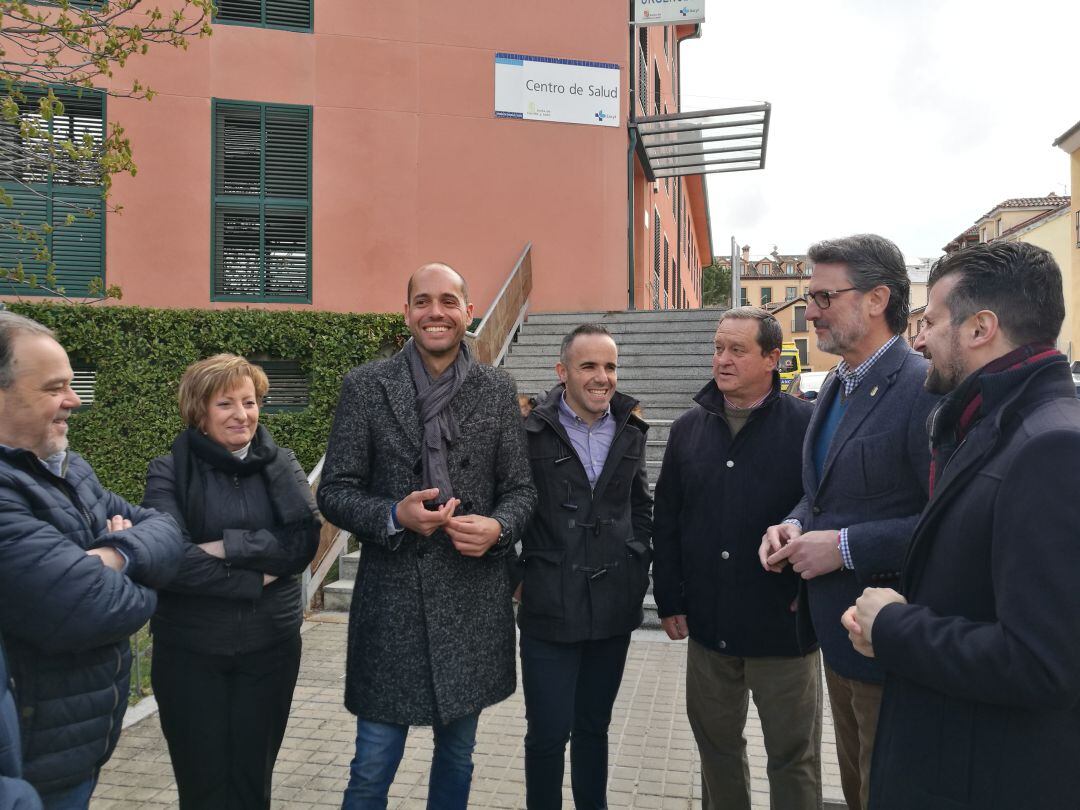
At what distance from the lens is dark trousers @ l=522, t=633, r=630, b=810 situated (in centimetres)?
325

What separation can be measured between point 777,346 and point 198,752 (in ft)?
9.12

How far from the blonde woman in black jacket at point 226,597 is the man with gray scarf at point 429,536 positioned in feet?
0.90

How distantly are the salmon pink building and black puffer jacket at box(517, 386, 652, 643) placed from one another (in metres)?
9.15

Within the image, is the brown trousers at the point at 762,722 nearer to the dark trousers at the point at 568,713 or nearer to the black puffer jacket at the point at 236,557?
the dark trousers at the point at 568,713

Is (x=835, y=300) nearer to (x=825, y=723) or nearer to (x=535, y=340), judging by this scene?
(x=825, y=723)

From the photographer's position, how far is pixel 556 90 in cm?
1255

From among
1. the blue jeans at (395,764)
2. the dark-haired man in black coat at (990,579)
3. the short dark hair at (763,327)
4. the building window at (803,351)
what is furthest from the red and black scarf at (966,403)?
the building window at (803,351)

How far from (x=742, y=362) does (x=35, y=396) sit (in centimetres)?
253

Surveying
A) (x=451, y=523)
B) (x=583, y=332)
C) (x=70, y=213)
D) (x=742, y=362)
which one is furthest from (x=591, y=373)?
(x=70, y=213)

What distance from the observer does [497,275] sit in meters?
12.5

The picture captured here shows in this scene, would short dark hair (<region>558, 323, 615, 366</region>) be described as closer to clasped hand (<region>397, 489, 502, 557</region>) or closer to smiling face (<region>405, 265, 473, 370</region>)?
smiling face (<region>405, 265, 473, 370</region>)

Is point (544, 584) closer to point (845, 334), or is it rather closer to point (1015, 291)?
point (845, 334)

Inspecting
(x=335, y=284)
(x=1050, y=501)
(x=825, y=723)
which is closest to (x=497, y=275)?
(x=335, y=284)

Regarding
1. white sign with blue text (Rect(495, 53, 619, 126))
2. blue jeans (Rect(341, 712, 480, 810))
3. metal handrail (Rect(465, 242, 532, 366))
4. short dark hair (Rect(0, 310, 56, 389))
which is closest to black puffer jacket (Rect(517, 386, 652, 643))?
blue jeans (Rect(341, 712, 480, 810))
